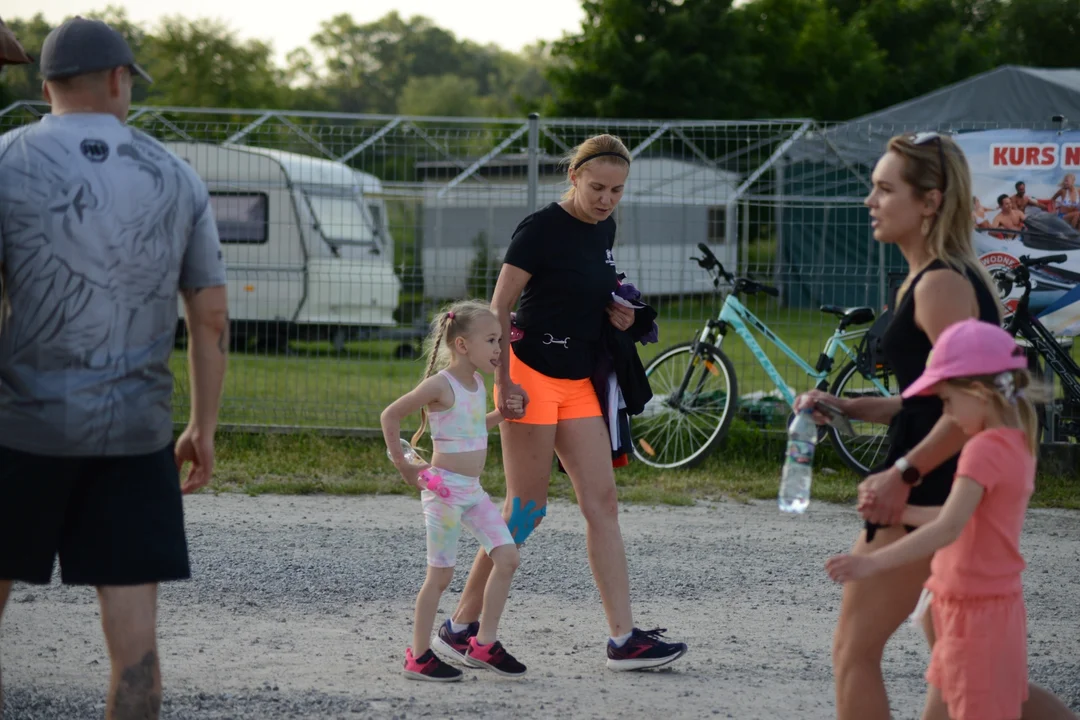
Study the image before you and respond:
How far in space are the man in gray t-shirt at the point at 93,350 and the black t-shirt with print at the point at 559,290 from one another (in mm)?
1782

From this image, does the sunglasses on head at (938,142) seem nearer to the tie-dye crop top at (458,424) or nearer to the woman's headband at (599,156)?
the woman's headband at (599,156)

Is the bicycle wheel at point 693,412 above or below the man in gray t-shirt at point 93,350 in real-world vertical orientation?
below

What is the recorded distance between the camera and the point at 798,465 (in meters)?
3.33

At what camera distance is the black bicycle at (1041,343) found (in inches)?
318

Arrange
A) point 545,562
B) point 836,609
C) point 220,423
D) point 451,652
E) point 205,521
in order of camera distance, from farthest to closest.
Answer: point 220,423 → point 205,521 → point 545,562 → point 836,609 → point 451,652

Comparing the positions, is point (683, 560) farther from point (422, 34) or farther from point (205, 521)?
point (422, 34)

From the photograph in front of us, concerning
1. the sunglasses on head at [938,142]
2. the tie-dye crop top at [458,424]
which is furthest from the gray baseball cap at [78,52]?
the sunglasses on head at [938,142]

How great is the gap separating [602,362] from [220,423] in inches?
221

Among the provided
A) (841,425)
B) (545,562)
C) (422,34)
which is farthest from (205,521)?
(422,34)

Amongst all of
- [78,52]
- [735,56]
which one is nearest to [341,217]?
[78,52]

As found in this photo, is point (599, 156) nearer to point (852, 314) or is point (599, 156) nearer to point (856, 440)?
point (852, 314)

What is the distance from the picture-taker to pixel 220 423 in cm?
969

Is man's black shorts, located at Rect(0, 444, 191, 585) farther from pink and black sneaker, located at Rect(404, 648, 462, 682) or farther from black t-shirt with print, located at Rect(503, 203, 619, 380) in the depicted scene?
black t-shirt with print, located at Rect(503, 203, 619, 380)

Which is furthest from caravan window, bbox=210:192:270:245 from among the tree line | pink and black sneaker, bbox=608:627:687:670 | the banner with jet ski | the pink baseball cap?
the tree line
